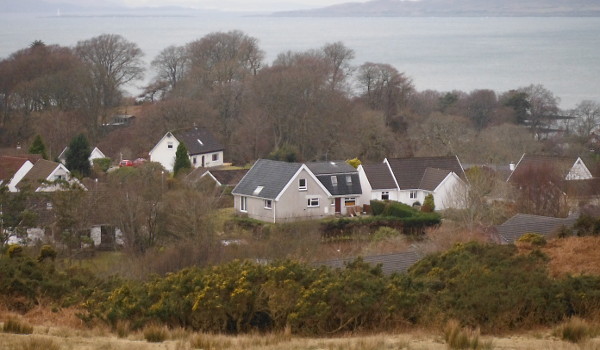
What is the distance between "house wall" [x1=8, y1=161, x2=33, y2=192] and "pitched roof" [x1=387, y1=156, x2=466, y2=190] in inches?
587

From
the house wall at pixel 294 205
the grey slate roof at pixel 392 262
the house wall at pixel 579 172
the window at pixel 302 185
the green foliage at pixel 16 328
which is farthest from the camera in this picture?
the house wall at pixel 579 172

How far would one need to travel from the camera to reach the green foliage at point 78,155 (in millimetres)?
42938

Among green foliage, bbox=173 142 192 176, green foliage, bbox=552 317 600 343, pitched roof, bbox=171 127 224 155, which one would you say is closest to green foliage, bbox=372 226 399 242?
green foliage, bbox=173 142 192 176

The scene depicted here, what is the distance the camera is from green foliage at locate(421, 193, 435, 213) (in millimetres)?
37906

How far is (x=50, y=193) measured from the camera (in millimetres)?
30734

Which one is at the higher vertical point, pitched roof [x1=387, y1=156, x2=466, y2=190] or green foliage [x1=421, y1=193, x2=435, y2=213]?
pitched roof [x1=387, y1=156, x2=466, y2=190]

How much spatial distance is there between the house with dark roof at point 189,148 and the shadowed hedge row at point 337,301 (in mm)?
33130

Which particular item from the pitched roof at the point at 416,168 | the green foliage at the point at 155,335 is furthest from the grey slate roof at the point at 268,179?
the green foliage at the point at 155,335

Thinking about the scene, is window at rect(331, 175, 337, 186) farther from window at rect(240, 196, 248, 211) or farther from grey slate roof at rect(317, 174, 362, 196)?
window at rect(240, 196, 248, 211)

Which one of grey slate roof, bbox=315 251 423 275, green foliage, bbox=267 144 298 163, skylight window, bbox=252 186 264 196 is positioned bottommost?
grey slate roof, bbox=315 251 423 275

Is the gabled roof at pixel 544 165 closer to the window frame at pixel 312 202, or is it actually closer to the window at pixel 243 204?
the window frame at pixel 312 202

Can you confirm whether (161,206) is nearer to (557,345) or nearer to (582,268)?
(582,268)

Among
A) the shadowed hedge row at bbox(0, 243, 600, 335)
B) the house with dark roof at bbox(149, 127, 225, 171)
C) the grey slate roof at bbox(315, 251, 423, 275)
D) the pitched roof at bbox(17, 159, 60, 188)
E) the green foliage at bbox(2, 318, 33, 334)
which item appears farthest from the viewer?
the house with dark roof at bbox(149, 127, 225, 171)

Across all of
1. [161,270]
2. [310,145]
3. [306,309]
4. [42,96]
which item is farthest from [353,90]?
[306,309]
